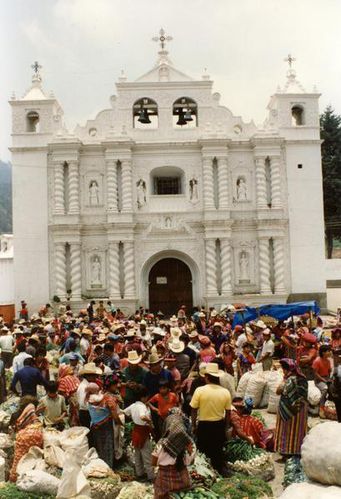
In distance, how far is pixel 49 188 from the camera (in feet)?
90.1

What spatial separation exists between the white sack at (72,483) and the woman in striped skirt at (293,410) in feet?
9.85

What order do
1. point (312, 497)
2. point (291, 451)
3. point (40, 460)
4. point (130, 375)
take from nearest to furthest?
point (312, 497)
point (40, 460)
point (291, 451)
point (130, 375)

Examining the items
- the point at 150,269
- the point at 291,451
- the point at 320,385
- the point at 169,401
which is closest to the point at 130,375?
the point at 169,401

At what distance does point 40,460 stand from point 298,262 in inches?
838

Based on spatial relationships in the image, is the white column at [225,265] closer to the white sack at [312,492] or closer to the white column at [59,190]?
the white column at [59,190]

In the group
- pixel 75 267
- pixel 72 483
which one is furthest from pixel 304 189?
pixel 72 483

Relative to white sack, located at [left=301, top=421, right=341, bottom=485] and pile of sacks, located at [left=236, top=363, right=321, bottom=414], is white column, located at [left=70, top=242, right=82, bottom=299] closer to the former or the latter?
pile of sacks, located at [left=236, top=363, right=321, bottom=414]

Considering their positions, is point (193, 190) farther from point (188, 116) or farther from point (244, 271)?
point (244, 271)

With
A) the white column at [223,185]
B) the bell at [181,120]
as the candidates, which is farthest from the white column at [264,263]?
the bell at [181,120]

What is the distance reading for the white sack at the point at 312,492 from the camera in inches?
214

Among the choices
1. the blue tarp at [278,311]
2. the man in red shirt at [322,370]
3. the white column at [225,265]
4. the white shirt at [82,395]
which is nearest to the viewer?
the white shirt at [82,395]

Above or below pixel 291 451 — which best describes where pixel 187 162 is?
above

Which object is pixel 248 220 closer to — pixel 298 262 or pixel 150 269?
pixel 298 262

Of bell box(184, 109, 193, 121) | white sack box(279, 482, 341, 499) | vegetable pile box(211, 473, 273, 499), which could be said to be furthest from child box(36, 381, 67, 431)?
bell box(184, 109, 193, 121)
